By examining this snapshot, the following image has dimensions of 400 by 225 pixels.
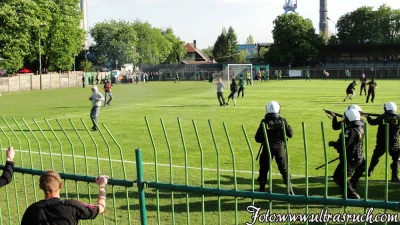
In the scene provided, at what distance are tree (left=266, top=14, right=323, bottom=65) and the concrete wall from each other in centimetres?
3604

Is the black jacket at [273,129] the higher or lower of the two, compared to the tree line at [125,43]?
lower

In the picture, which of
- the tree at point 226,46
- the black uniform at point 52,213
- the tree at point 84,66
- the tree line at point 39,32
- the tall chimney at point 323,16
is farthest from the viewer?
the tree at point 226,46

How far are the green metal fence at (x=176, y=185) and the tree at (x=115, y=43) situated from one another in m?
68.1

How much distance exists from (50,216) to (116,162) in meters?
7.16

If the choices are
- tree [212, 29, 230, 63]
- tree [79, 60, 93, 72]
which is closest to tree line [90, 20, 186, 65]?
tree [79, 60, 93, 72]

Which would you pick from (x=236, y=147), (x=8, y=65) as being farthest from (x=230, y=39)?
(x=236, y=147)

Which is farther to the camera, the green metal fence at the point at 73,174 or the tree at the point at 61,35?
the tree at the point at 61,35

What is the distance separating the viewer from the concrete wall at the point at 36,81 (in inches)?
1877

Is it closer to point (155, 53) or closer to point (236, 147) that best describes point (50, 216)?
point (236, 147)

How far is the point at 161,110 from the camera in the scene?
Result: 24.4m

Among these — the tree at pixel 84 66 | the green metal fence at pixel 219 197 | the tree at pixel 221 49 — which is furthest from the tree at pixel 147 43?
the green metal fence at pixel 219 197

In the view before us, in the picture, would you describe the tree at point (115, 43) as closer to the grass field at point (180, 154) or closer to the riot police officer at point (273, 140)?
the grass field at point (180, 154)

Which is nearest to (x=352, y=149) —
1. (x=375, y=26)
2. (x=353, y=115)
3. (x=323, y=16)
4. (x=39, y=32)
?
(x=353, y=115)

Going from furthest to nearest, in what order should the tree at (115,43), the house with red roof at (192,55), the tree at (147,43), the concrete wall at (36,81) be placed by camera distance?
the house with red roof at (192,55)
the tree at (147,43)
the tree at (115,43)
the concrete wall at (36,81)
